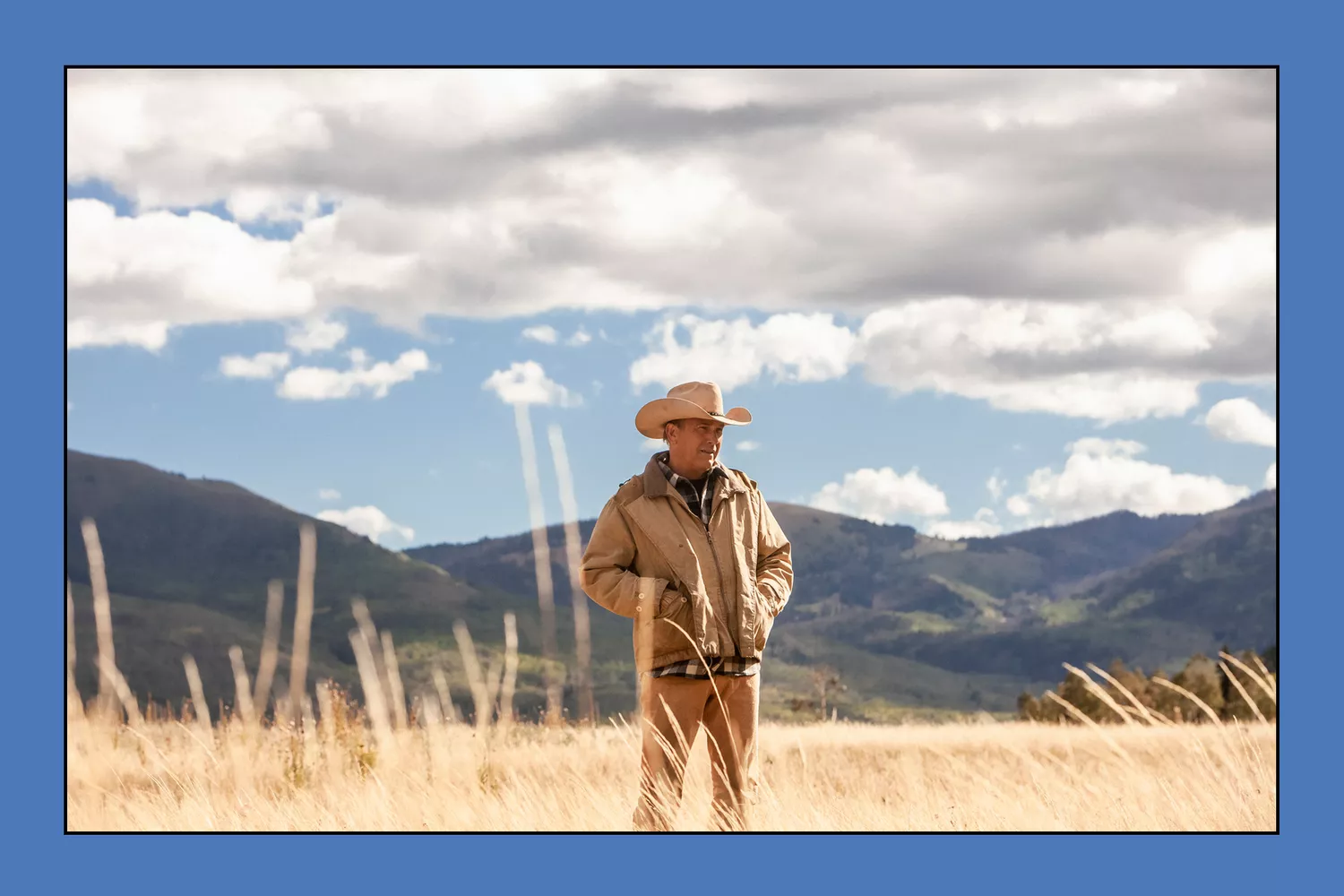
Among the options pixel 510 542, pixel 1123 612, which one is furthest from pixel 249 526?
pixel 1123 612

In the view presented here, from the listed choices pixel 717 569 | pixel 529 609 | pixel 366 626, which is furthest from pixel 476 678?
pixel 529 609

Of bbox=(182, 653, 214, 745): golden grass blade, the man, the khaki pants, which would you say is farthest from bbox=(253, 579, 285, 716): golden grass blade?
the khaki pants

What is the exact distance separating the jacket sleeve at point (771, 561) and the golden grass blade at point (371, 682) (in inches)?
77.4

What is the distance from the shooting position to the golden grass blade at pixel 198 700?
5.00 metres

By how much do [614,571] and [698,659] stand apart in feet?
1.77

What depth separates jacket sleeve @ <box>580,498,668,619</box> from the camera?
609cm

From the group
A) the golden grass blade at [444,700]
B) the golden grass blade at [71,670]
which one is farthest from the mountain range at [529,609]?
the golden grass blade at [444,700]

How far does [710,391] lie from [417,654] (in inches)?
3802

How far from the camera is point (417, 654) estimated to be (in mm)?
100000

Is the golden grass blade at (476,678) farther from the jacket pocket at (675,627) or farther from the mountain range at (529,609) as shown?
the mountain range at (529,609)

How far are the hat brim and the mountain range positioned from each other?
299 ft

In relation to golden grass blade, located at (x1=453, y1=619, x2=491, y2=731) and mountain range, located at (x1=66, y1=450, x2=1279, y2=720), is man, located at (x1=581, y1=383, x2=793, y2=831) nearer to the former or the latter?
golden grass blade, located at (x1=453, y1=619, x2=491, y2=731)

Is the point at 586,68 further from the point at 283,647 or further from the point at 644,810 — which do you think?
the point at 283,647

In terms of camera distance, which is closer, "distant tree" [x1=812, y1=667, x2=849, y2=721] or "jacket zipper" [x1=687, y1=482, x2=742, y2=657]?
"jacket zipper" [x1=687, y1=482, x2=742, y2=657]
